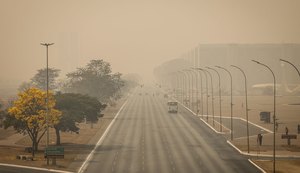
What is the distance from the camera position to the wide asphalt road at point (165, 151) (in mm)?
62562

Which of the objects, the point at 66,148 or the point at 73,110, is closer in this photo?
the point at 66,148

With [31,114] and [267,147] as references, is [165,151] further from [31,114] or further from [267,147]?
[31,114]

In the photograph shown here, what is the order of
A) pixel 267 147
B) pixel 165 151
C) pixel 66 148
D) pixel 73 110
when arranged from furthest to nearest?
pixel 73 110
pixel 66 148
pixel 267 147
pixel 165 151

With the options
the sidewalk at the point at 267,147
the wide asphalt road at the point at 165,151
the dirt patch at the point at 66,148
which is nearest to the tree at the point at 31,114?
the dirt patch at the point at 66,148

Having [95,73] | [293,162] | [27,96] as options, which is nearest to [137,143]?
[27,96]

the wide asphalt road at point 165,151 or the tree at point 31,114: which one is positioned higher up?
the tree at point 31,114

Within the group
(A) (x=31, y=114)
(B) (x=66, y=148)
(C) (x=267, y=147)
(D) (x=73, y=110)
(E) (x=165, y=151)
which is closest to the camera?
(E) (x=165, y=151)

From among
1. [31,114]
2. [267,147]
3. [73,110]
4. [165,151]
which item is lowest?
[165,151]

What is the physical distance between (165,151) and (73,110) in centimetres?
1866

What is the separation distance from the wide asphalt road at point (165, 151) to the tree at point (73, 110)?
539cm

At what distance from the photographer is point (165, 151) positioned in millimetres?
76312

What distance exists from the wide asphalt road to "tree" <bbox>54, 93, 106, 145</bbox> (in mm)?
5386

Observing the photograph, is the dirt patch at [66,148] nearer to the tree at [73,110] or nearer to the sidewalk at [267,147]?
the tree at [73,110]

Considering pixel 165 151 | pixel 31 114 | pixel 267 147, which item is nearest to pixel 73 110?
pixel 31 114
